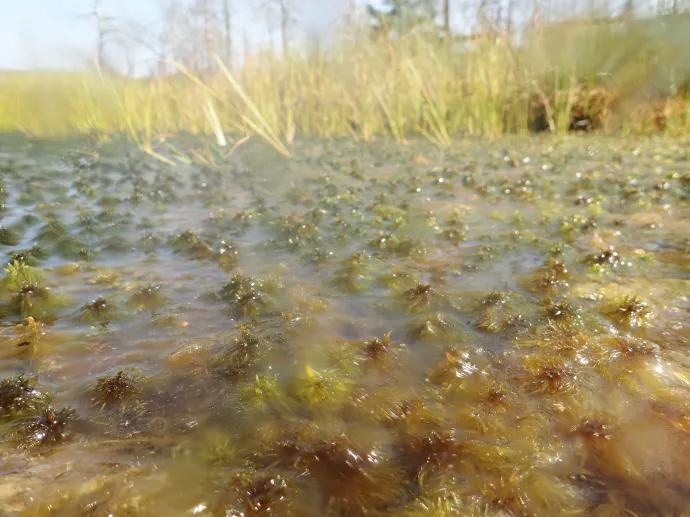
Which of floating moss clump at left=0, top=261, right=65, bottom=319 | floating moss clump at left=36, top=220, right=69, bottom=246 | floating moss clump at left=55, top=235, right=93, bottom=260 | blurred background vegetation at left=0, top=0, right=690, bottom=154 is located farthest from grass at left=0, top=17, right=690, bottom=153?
floating moss clump at left=0, top=261, right=65, bottom=319

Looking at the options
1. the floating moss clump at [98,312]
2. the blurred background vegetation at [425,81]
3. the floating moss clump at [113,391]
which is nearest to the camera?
the floating moss clump at [113,391]

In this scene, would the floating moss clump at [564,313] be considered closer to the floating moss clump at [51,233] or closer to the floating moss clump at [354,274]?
the floating moss clump at [354,274]

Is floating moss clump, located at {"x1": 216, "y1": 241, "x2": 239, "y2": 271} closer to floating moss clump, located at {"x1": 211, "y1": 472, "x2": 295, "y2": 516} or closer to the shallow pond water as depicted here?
the shallow pond water

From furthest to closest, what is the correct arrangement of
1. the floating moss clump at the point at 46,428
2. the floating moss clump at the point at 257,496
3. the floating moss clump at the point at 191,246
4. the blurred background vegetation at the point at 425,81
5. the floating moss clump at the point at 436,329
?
the blurred background vegetation at the point at 425,81 → the floating moss clump at the point at 191,246 → the floating moss clump at the point at 436,329 → the floating moss clump at the point at 46,428 → the floating moss clump at the point at 257,496

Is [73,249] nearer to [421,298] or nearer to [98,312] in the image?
[98,312]

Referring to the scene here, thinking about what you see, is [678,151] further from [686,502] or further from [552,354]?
[686,502]

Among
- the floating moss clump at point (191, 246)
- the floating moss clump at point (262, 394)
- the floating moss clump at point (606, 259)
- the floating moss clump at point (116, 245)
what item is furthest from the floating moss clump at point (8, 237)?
the floating moss clump at point (606, 259)

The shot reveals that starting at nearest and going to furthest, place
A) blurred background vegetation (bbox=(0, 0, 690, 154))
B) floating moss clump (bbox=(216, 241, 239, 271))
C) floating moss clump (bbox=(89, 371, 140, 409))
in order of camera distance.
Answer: floating moss clump (bbox=(89, 371, 140, 409)) < floating moss clump (bbox=(216, 241, 239, 271)) < blurred background vegetation (bbox=(0, 0, 690, 154))
